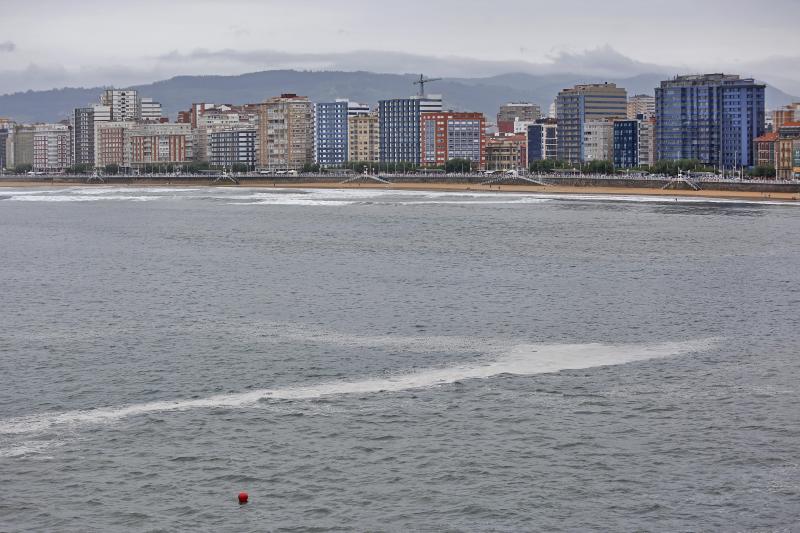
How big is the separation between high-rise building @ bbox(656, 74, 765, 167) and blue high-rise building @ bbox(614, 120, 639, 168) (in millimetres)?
19961

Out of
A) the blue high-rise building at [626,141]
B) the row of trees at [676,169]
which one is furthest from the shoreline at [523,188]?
the blue high-rise building at [626,141]

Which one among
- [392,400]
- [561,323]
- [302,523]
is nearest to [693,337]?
[561,323]

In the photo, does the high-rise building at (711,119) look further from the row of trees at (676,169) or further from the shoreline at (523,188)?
the shoreline at (523,188)

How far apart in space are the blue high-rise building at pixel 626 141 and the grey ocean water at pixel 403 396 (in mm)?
149333

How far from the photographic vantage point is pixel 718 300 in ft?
121

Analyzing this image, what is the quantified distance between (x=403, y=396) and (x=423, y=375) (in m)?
1.96

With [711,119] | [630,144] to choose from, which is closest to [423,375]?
[711,119]

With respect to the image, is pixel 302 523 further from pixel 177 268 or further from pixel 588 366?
pixel 177 268

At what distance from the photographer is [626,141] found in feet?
643

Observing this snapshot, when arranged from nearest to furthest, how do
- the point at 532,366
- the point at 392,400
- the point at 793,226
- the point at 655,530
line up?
the point at 655,530 → the point at 392,400 → the point at 532,366 → the point at 793,226

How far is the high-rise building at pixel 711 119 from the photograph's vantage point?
163 metres

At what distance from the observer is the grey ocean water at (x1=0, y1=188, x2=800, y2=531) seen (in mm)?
17516

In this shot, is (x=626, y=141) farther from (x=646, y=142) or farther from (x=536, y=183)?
(x=536, y=183)

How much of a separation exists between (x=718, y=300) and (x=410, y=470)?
20458 mm
